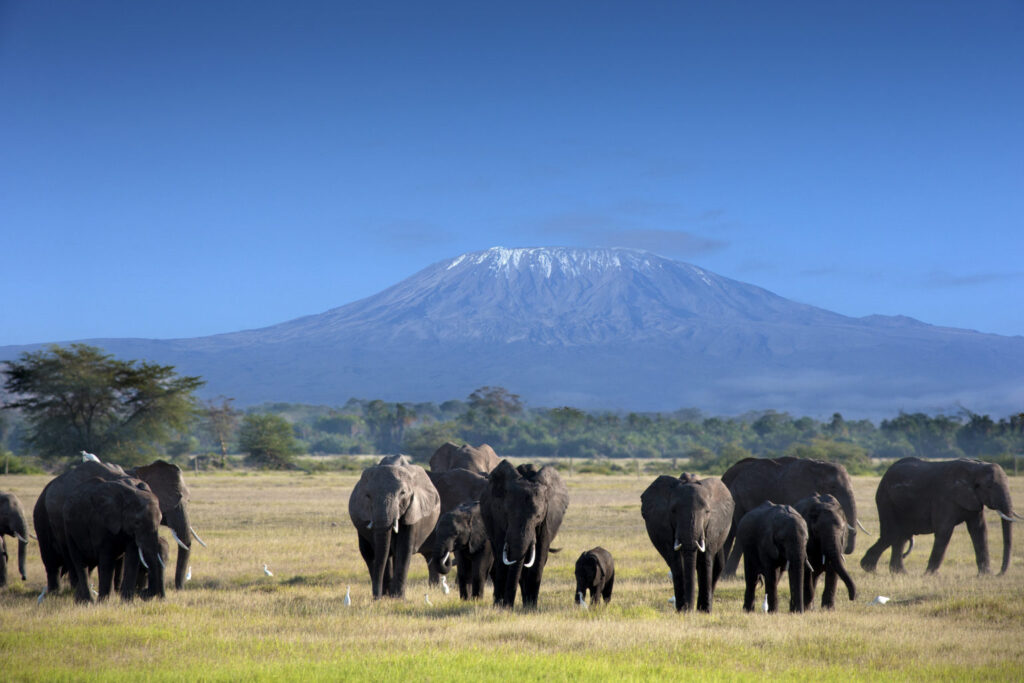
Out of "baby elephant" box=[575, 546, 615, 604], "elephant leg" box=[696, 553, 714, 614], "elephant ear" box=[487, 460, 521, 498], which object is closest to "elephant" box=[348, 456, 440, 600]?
"elephant ear" box=[487, 460, 521, 498]

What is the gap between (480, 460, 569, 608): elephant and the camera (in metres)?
14.7

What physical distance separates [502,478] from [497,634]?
2.66 meters

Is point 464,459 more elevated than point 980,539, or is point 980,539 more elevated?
point 464,459

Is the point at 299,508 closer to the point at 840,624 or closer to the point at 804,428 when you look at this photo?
the point at 840,624

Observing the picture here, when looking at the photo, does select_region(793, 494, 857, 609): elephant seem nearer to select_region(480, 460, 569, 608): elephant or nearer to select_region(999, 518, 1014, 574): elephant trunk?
select_region(480, 460, 569, 608): elephant

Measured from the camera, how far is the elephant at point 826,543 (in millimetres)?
15562

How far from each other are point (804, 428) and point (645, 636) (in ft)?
461

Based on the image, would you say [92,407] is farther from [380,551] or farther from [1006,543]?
[1006,543]

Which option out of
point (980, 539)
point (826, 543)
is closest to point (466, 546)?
point (826, 543)

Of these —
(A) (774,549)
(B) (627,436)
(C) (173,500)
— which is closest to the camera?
(A) (774,549)

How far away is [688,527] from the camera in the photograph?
14.6 metres

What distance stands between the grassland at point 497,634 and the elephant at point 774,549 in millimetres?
508

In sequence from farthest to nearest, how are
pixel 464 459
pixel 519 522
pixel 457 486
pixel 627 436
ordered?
1. pixel 627 436
2. pixel 464 459
3. pixel 457 486
4. pixel 519 522

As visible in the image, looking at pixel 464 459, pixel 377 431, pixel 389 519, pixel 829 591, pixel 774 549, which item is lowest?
pixel 377 431
